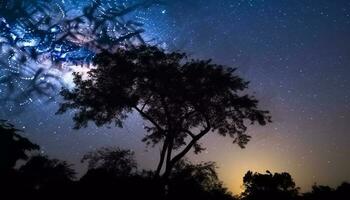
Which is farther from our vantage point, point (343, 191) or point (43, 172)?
point (43, 172)

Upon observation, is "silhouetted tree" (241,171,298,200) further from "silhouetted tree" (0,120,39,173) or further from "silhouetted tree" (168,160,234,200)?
"silhouetted tree" (0,120,39,173)

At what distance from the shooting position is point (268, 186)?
28234 mm

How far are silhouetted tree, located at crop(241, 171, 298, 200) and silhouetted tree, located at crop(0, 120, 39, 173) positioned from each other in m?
16.3

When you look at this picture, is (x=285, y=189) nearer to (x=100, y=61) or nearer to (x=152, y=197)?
(x=152, y=197)

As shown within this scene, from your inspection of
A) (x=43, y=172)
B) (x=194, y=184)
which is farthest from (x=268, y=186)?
(x=43, y=172)

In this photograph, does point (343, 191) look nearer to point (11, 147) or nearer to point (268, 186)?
point (268, 186)

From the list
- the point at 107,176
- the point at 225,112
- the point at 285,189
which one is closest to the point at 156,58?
the point at 225,112

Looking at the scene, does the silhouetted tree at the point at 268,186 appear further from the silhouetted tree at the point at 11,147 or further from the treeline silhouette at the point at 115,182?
the silhouetted tree at the point at 11,147

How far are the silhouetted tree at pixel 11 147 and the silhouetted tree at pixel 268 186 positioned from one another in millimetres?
16329

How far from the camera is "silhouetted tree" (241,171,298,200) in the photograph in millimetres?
27562

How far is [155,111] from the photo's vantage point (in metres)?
34.4

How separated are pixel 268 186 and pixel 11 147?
18.9 metres

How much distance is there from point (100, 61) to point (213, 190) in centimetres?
1269

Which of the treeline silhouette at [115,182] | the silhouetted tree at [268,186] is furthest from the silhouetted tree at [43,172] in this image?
the silhouetted tree at [268,186]
